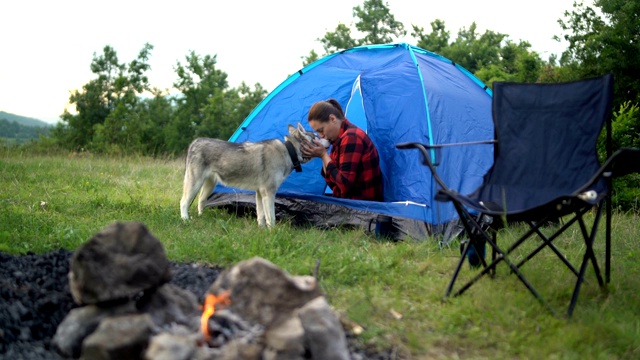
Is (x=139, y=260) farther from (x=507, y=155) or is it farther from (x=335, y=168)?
(x=335, y=168)

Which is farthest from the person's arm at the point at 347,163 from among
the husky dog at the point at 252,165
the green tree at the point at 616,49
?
the green tree at the point at 616,49

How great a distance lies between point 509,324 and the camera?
321cm

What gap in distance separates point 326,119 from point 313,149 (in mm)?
326

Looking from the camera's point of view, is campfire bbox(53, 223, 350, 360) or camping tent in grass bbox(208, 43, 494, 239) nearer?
campfire bbox(53, 223, 350, 360)

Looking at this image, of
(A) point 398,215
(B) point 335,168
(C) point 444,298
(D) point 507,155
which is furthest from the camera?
(B) point 335,168

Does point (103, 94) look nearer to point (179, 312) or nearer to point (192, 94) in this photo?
point (192, 94)

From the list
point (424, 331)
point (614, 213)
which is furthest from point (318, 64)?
point (424, 331)

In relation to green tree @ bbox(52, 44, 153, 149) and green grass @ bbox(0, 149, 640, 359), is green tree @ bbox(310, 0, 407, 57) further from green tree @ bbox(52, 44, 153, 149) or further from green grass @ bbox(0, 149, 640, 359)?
green grass @ bbox(0, 149, 640, 359)

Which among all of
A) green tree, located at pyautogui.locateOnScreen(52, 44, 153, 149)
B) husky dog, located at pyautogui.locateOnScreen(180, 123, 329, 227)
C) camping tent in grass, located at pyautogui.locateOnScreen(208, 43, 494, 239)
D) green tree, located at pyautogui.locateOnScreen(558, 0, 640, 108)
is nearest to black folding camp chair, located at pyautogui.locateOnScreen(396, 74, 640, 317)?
camping tent in grass, located at pyautogui.locateOnScreen(208, 43, 494, 239)

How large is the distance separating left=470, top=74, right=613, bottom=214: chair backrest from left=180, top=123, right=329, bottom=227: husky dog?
2.12 meters

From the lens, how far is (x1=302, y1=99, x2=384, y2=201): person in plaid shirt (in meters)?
5.68

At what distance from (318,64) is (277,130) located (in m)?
0.91

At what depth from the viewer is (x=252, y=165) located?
5.98m

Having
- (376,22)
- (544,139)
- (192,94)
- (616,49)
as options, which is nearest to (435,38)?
(376,22)
